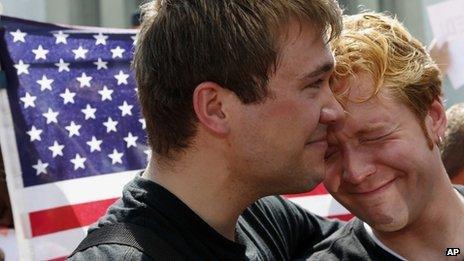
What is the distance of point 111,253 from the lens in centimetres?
204

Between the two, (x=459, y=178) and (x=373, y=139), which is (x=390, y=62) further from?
(x=459, y=178)

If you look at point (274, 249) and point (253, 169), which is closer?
point (253, 169)

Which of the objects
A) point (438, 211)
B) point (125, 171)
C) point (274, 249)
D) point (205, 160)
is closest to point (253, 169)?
point (205, 160)

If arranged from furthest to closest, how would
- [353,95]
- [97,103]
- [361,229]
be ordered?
[97,103]
[361,229]
[353,95]

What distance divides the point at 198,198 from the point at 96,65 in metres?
1.48

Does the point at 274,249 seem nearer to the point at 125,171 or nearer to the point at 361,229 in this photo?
the point at 361,229

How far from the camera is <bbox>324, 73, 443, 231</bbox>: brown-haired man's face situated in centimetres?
246

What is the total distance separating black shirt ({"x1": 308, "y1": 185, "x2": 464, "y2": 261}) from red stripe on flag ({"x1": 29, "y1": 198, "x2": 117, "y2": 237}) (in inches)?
44.6

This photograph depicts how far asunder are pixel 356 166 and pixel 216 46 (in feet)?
1.70

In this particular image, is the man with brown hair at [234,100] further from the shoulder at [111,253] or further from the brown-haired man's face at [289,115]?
the shoulder at [111,253]

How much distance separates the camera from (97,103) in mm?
3598

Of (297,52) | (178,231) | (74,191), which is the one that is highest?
(297,52)

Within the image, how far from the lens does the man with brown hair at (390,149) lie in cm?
247

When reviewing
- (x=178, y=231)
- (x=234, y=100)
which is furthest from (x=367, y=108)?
(x=178, y=231)
